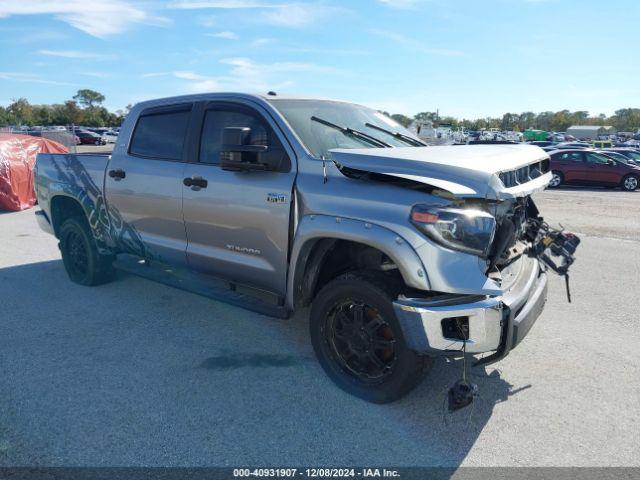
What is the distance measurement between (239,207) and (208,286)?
0.85 metres

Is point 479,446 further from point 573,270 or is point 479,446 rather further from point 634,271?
point 634,271

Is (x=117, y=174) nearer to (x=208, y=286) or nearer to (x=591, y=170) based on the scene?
(x=208, y=286)

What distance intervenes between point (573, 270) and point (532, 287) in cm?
384

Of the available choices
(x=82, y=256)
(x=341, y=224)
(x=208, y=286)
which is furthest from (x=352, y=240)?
(x=82, y=256)

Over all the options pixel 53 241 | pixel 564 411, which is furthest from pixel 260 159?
pixel 53 241

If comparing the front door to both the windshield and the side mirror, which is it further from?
the windshield

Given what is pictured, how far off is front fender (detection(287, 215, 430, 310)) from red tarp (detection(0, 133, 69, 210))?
1048 cm

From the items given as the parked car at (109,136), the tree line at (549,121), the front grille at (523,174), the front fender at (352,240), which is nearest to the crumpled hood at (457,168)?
the front grille at (523,174)

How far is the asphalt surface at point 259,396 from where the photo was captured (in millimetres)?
2920

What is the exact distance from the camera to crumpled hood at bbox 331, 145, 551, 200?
2.96 m

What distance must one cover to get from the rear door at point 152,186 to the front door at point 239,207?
0.66ft

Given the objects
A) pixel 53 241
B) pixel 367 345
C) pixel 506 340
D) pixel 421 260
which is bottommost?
pixel 53 241

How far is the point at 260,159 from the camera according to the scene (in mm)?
3719

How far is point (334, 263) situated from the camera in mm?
3791
